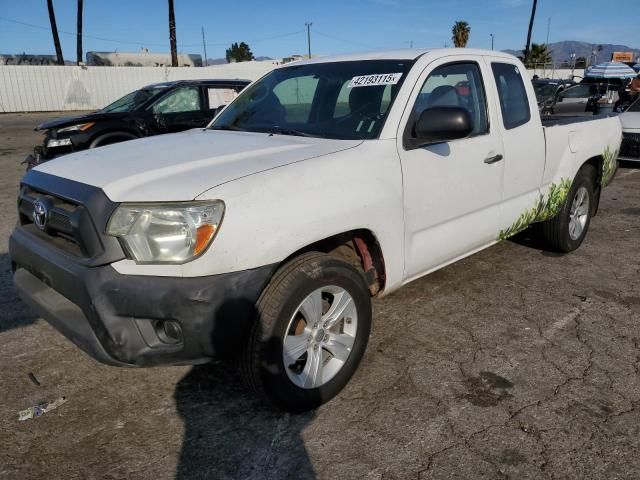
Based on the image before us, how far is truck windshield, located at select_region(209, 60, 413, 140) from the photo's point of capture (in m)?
3.22

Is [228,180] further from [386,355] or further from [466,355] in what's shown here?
[466,355]

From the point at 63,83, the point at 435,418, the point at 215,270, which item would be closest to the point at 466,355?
the point at 435,418

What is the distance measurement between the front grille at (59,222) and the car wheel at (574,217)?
12.9 ft

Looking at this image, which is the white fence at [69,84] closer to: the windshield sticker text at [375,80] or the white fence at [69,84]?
the white fence at [69,84]

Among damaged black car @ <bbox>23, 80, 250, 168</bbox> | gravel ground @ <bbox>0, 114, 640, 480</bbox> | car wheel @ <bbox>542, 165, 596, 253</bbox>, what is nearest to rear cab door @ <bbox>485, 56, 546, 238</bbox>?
car wheel @ <bbox>542, 165, 596, 253</bbox>

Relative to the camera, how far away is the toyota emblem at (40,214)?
8.73 ft

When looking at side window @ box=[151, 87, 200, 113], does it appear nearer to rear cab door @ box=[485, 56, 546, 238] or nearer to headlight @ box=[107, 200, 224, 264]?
rear cab door @ box=[485, 56, 546, 238]

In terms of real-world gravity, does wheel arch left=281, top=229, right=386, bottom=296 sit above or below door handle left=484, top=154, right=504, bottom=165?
below

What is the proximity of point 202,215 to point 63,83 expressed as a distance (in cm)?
2962

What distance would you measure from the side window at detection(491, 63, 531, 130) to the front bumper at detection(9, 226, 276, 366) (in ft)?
8.15

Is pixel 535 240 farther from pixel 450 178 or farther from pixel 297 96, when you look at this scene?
pixel 297 96

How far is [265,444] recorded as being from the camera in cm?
253

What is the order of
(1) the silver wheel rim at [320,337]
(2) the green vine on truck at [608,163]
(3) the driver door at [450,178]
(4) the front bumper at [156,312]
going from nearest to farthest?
(4) the front bumper at [156,312]
(1) the silver wheel rim at [320,337]
(3) the driver door at [450,178]
(2) the green vine on truck at [608,163]

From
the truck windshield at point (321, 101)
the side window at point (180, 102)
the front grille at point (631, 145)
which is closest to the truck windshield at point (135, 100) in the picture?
the side window at point (180, 102)
